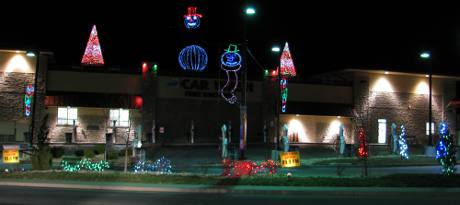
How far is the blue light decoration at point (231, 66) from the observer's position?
41.3m

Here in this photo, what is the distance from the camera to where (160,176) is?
66.4ft

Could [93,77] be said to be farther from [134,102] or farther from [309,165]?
[309,165]

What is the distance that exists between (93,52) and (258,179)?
26.1 metres

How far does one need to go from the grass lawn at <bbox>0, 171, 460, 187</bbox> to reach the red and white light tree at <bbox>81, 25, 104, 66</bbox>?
21.6m

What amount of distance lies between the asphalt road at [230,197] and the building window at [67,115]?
89.2 feet

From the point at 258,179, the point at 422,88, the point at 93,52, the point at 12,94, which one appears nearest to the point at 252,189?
the point at 258,179

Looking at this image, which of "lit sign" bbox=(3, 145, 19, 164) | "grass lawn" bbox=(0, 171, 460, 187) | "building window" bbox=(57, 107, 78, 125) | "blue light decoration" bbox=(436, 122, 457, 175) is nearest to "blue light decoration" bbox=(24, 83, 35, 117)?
"building window" bbox=(57, 107, 78, 125)

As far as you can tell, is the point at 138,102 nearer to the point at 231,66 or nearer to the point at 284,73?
the point at 231,66

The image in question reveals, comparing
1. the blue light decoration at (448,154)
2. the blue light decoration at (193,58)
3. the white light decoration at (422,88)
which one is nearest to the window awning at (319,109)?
the white light decoration at (422,88)

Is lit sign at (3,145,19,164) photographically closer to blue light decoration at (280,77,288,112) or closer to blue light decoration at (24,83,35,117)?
blue light decoration at (24,83,35,117)

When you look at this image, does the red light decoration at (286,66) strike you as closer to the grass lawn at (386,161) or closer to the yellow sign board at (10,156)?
the grass lawn at (386,161)

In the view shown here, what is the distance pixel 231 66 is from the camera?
43.7 m

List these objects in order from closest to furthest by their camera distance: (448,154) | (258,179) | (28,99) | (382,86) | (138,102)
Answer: (258,179), (448,154), (28,99), (138,102), (382,86)

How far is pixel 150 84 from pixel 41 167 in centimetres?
2334
